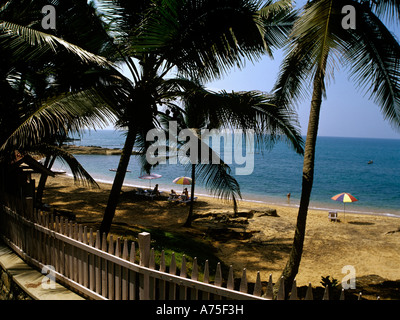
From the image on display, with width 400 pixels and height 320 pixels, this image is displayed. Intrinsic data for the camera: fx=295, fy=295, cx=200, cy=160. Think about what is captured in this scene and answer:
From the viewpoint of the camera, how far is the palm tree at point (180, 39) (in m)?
5.14

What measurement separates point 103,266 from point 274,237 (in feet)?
35.0

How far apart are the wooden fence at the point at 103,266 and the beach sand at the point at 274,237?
12.7 ft

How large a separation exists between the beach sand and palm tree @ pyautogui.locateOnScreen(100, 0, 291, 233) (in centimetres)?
413

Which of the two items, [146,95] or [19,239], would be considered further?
[146,95]

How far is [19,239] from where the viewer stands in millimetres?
5105

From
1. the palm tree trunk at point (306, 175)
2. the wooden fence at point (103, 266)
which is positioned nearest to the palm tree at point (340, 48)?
the palm tree trunk at point (306, 175)

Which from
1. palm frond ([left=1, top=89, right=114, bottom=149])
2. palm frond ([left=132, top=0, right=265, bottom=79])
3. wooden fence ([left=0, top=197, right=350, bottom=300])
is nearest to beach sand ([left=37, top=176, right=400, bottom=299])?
wooden fence ([left=0, top=197, right=350, bottom=300])

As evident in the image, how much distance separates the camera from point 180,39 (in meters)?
5.59

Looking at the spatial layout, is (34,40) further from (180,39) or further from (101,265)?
(101,265)

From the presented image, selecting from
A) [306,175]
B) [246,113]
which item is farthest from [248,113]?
[306,175]
